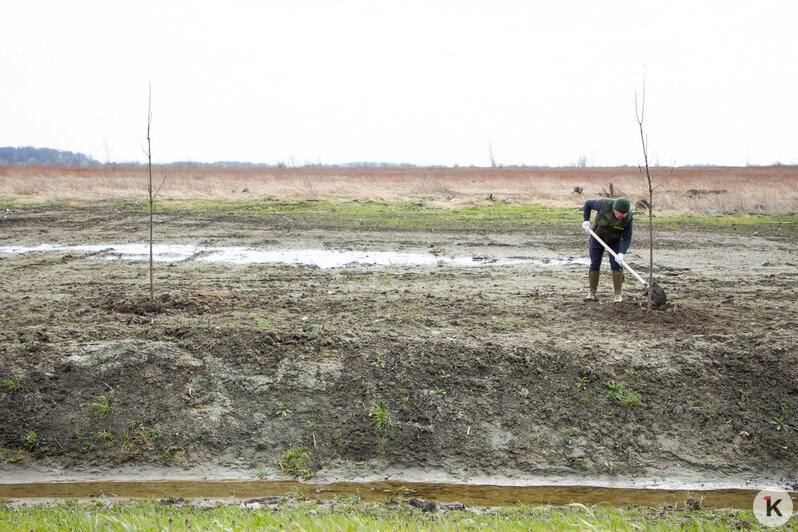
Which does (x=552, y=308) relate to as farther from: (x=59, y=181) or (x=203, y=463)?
(x=59, y=181)

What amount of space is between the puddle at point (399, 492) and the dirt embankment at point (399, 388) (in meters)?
0.15

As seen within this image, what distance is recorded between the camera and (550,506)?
14.9 ft

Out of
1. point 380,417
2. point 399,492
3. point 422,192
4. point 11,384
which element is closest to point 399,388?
point 380,417

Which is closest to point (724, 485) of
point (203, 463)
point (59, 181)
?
point (203, 463)

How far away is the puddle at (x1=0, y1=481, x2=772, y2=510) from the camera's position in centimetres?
476

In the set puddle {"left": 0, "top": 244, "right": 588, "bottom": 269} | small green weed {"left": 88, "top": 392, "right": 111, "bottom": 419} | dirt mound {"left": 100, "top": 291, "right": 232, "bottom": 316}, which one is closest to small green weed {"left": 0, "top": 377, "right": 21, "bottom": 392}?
small green weed {"left": 88, "top": 392, "right": 111, "bottom": 419}

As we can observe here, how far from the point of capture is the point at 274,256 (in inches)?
498

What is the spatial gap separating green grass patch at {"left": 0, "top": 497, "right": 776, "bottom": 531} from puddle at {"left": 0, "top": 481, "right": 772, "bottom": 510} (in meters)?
0.27

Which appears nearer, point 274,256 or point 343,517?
point 343,517

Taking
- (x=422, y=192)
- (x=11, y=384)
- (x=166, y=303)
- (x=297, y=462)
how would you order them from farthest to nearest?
(x=422, y=192), (x=166, y=303), (x=11, y=384), (x=297, y=462)

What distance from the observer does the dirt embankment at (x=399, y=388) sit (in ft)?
17.2

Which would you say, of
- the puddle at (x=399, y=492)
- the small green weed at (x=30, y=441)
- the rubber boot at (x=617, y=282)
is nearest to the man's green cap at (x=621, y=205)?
the rubber boot at (x=617, y=282)

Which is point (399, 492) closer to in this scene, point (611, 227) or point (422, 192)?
point (611, 227)

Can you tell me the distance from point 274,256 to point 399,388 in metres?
7.55
